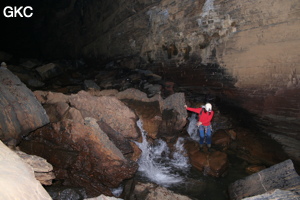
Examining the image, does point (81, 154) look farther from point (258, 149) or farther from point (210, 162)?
point (258, 149)

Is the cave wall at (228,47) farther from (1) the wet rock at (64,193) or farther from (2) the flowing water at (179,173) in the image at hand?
(1) the wet rock at (64,193)

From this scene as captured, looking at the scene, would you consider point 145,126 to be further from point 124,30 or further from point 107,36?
point 107,36

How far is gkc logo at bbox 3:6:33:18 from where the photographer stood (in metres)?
13.7

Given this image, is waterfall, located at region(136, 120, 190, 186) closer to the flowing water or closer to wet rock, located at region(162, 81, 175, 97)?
the flowing water

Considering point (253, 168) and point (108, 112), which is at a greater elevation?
point (108, 112)

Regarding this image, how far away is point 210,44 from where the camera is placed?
5.75 metres

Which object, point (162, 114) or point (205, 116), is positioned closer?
point (205, 116)

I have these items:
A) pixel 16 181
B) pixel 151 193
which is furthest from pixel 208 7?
pixel 16 181

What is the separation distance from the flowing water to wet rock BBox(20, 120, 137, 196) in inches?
32.4

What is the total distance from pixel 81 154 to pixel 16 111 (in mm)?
1445

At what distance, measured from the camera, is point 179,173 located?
4738mm

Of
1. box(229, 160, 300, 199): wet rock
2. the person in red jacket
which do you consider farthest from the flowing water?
the person in red jacket

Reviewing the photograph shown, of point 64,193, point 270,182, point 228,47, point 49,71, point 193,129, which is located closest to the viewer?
point 64,193

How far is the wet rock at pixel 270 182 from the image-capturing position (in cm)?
319
